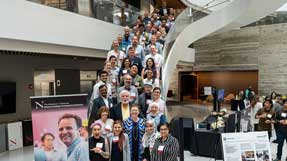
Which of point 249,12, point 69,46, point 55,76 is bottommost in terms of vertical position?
point 55,76

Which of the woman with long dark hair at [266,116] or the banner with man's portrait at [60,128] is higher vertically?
the banner with man's portrait at [60,128]

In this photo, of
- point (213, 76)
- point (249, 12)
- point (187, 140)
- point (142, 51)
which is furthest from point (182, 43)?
point (213, 76)

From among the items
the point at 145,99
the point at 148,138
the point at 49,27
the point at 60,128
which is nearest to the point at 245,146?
the point at 148,138

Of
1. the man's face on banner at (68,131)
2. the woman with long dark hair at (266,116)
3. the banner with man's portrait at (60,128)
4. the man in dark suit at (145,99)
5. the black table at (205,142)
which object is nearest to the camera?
the banner with man's portrait at (60,128)

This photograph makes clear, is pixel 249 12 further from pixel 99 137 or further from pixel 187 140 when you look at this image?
pixel 99 137

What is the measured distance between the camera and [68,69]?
15.9 m

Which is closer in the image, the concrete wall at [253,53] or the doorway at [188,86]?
the concrete wall at [253,53]

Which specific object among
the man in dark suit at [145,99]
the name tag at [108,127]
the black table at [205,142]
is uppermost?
the man in dark suit at [145,99]

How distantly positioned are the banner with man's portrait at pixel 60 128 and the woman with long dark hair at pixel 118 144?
87cm

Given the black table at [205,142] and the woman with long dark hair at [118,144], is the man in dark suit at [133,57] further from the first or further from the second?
the woman with long dark hair at [118,144]

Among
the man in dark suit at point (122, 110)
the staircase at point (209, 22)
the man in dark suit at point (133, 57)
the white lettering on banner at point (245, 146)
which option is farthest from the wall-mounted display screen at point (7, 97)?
the white lettering on banner at point (245, 146)

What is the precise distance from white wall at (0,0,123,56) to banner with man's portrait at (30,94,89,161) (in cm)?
484

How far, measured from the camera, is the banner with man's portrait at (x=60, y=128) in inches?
146

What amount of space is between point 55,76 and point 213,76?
15463mm
